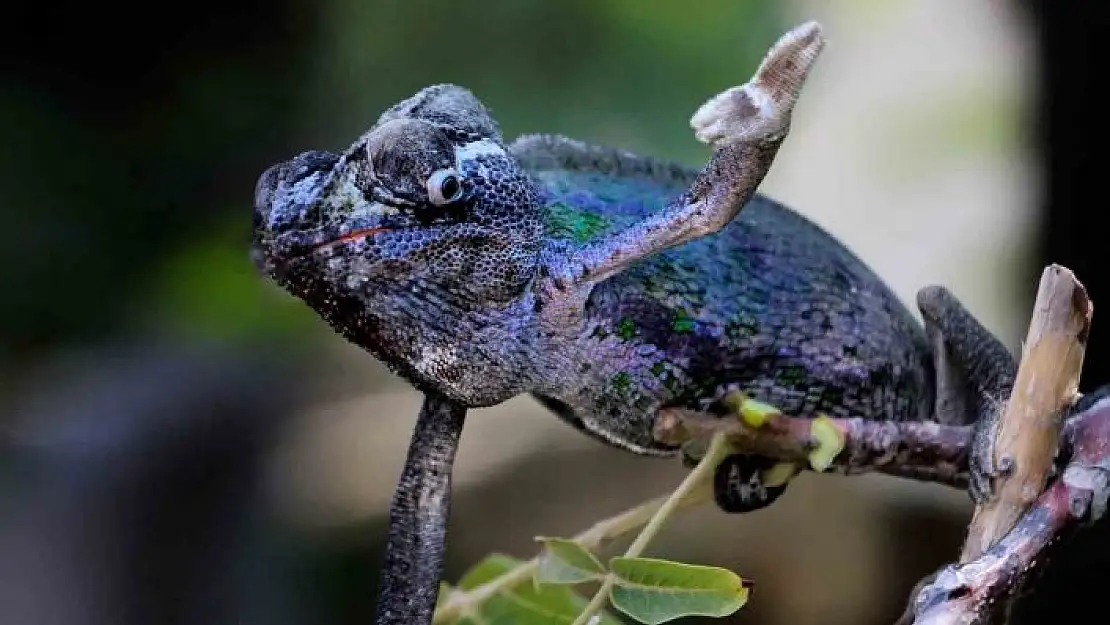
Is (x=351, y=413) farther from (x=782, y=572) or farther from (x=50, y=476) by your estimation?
(x=782, y=572)

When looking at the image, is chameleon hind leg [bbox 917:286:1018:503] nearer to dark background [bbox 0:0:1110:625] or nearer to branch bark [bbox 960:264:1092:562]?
branch bark [bbox 960:264:1092:562]

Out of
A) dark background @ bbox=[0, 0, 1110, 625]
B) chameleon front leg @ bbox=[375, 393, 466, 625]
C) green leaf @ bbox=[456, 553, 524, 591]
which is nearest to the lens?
chameleon front leg @ bbox=[375, 393, 466, 625]

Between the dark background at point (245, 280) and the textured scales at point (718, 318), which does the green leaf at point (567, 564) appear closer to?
the textured scales at point (718, 318)

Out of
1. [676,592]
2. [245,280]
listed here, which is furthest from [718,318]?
[245,280]

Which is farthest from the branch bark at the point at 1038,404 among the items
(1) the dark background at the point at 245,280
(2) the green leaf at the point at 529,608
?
(1) the dark background at the point at 245,280

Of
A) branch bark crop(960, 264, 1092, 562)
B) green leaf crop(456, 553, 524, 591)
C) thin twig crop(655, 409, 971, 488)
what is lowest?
branch bark crop(960, 264, 1092, 562)

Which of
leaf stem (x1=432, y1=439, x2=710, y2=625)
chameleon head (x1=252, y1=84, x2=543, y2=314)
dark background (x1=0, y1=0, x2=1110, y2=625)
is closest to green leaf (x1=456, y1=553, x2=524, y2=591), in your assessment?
leaf stem (x1=432, y1=439, x2=710, y2=625)

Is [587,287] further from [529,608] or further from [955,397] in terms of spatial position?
[955,397]
